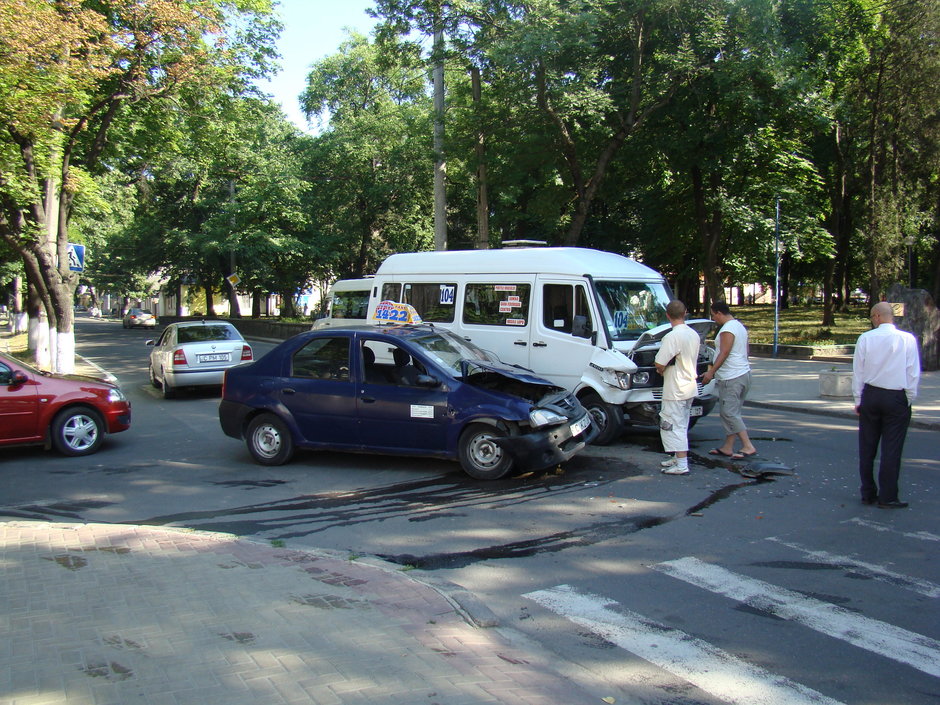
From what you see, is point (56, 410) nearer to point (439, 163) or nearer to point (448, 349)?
point (448, 349)

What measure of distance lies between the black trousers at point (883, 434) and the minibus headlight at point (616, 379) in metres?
2.95

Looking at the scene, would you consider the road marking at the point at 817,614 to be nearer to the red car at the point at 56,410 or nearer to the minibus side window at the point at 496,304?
the minibus side window at the point at 496,304

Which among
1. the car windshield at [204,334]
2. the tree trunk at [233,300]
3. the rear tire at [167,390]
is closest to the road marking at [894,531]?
the car windshield at [204,334]

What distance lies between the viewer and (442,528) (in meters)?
6.23

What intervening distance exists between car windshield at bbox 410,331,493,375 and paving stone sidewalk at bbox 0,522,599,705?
11.0ft

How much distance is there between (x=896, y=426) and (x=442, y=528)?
4143 mm

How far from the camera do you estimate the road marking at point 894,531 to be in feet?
19.2

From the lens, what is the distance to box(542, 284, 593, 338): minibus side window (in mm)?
9836

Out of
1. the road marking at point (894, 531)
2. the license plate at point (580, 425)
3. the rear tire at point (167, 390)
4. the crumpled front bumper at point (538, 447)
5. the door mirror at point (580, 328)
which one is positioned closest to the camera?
the road marking at point (894, 531)

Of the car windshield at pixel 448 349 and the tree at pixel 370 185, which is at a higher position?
the tree at pixel 370 185

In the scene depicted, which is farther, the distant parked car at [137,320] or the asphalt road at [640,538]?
the distant parked car at [137,320]

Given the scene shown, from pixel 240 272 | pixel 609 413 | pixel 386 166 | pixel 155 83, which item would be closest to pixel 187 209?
pixel 240 272

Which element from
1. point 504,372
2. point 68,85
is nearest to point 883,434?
point 504,372

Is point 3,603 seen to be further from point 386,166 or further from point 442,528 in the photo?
point 386,166
